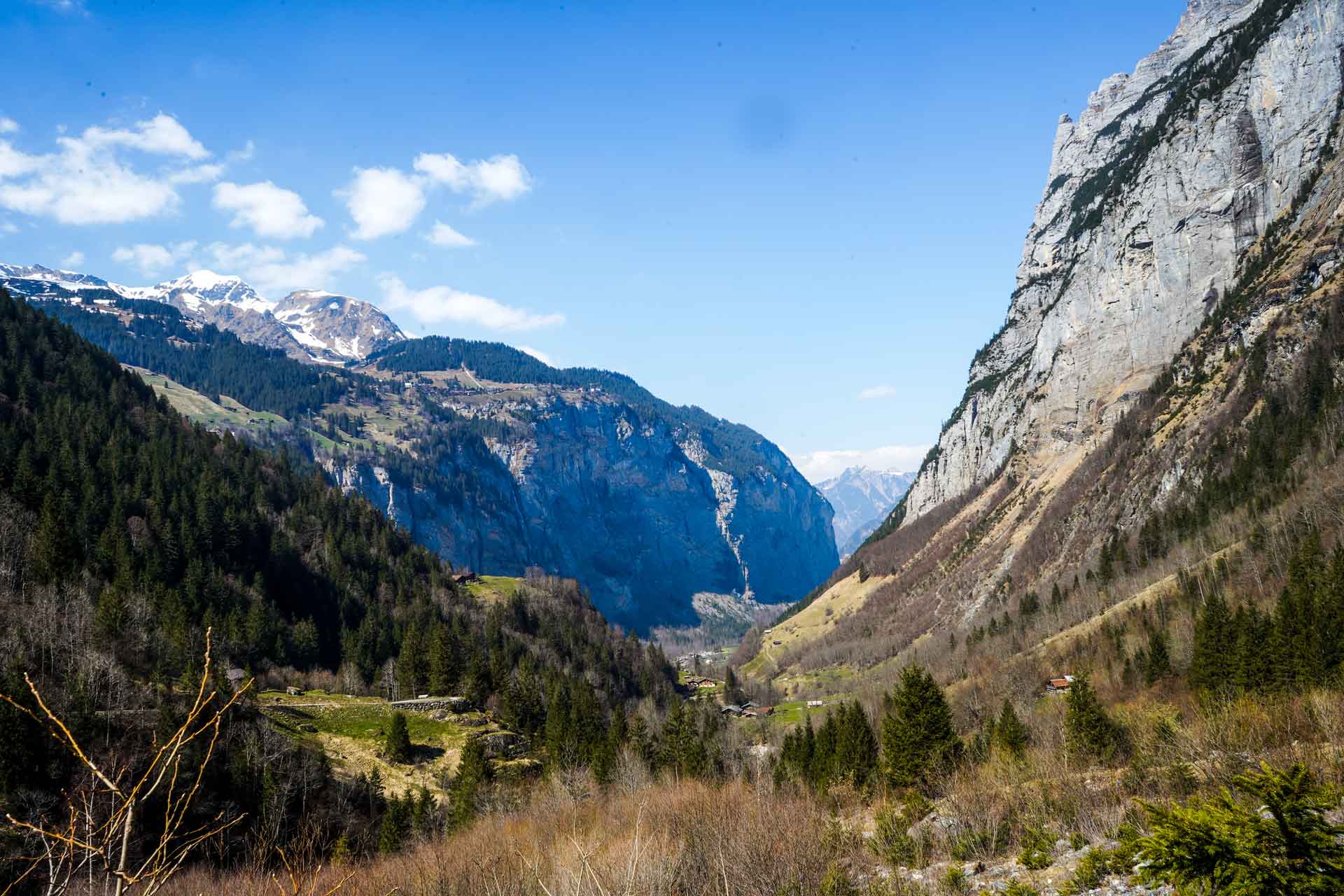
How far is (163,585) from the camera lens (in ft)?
318

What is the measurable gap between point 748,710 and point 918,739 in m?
120

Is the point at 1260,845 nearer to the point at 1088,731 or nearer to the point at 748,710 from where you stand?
the point at 1088,731

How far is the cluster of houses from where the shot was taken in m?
159

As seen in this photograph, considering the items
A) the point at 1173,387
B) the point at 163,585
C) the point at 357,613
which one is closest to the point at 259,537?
the point at 357,613

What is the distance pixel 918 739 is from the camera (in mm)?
57219

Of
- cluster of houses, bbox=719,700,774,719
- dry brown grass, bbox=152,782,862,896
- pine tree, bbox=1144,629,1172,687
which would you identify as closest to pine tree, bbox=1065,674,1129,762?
dry brown grass, bbox=152,782,862,896

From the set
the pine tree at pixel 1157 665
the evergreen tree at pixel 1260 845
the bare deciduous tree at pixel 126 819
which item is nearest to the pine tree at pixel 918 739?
the pine tree at pixel 1157 665

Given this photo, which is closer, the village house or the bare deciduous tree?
the bare deciduous tree

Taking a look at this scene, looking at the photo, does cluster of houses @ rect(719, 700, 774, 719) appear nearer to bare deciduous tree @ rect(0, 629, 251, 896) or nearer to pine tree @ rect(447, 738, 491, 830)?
pine tree @ rect(447, 738, 491, 830)

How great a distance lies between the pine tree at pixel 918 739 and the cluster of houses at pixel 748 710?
327 feet

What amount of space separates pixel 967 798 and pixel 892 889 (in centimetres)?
1242

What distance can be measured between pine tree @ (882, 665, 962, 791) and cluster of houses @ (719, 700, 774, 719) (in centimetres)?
9978

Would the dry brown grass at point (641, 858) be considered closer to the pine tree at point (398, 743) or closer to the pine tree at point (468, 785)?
the pine tree at point (468, 785)

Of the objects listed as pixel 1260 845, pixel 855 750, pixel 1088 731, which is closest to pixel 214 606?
pixel 855 750
